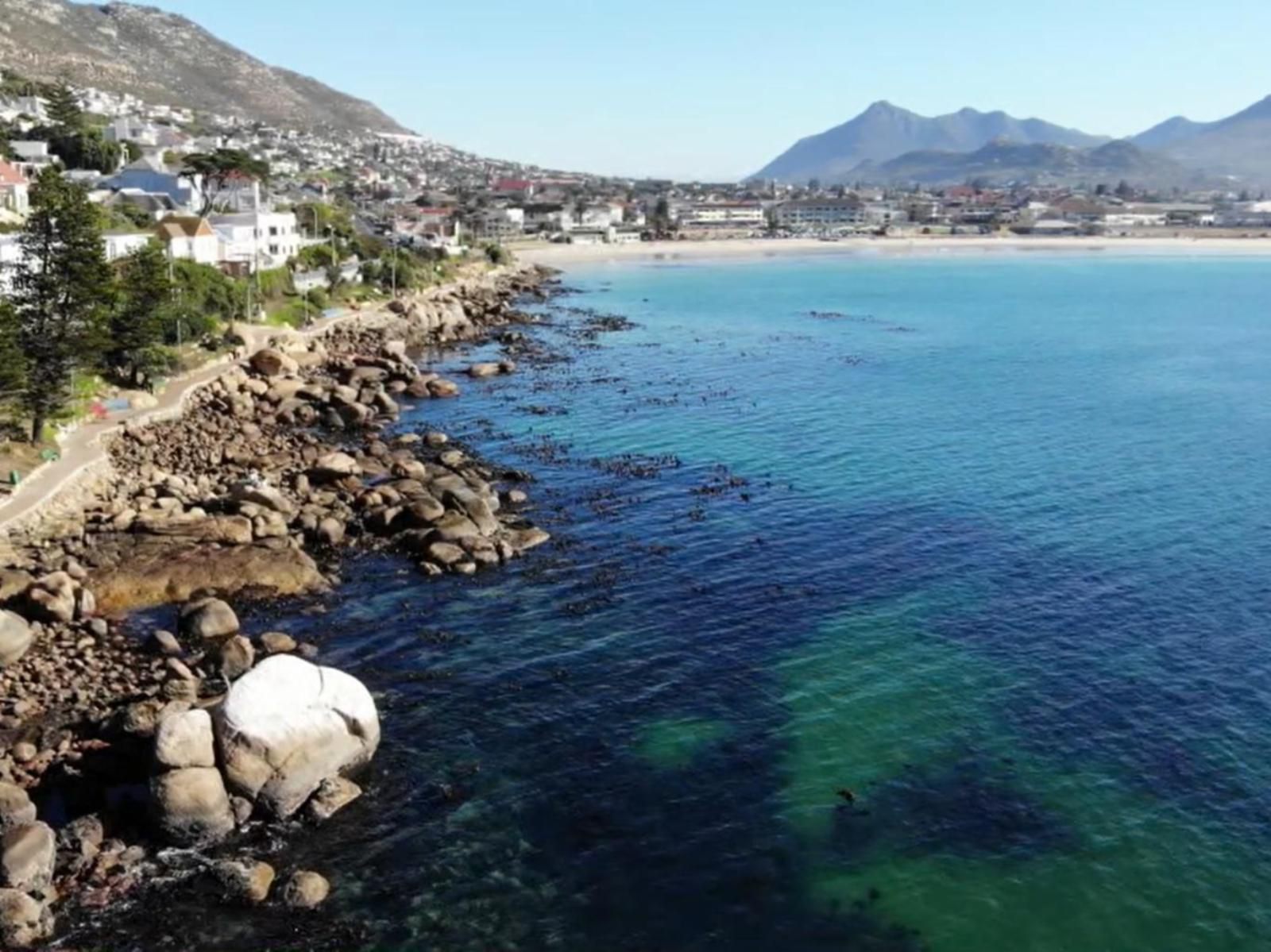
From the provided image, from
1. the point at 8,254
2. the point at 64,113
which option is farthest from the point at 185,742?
the point at 64,113

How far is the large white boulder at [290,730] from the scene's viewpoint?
21.9 m

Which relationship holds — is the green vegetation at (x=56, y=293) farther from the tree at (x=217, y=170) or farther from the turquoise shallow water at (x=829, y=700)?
the tree at (x=217, y=170)

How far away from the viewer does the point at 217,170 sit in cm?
10731

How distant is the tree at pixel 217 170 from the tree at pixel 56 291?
6241cm

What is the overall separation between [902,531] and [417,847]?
83.7ft

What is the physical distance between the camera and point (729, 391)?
71625 mm

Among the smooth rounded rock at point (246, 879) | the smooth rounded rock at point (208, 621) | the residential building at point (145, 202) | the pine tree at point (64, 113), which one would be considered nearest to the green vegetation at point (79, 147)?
the pine tree at point (64, 113)

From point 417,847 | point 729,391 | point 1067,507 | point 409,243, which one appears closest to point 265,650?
point 417,847

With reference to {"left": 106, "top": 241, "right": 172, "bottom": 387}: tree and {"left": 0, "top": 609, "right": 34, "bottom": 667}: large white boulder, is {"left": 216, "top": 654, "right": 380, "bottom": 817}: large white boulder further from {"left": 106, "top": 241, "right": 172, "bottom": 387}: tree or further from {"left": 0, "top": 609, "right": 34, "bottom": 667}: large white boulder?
{"left": 106, "top": 241, "right": 172, "bottom": 387}: tree

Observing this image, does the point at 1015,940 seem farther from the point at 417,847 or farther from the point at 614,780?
the point at 417,847

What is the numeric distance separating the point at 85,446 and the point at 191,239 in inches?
1736

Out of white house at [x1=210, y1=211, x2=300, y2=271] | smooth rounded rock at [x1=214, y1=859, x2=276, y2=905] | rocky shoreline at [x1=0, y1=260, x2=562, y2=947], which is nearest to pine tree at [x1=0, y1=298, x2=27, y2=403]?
rocky shoreline at [x1=0, y1=260, x2=562, y2=947]

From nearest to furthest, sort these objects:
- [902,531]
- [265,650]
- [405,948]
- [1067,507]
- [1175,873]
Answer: [405,948] < [1175,873] < [265,650] < [902,531] < [1067,507]

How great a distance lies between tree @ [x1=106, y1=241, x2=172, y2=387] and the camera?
5166cm
